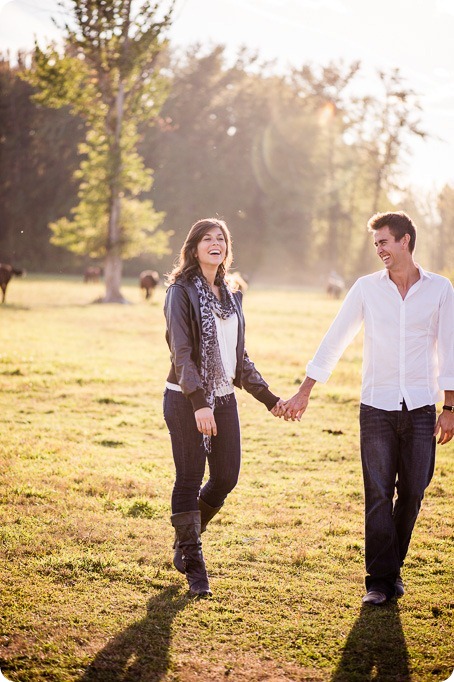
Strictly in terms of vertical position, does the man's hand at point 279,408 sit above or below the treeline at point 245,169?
below

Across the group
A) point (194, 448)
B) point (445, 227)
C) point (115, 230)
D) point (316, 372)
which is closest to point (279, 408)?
point (316, 372)

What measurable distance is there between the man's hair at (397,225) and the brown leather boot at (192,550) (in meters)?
1.94

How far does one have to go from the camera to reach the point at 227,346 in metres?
4.52

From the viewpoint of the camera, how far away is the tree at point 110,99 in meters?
27.2

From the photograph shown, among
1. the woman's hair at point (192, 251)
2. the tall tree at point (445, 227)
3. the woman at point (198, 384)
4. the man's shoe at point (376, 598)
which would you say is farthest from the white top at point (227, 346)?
the tall tree at point (445, 227)

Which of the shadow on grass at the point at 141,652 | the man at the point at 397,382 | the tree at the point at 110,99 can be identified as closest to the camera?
the shadow on grass at the point at 141,652

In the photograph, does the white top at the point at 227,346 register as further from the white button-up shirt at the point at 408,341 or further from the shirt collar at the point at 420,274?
the shirt collar at the point at 420,274

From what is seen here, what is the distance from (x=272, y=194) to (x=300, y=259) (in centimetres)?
650

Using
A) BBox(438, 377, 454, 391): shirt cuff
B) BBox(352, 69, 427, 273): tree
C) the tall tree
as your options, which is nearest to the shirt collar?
BBox(438, 377, 454, 391): shirt cuff

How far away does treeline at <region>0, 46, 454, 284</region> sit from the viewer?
52.3 m

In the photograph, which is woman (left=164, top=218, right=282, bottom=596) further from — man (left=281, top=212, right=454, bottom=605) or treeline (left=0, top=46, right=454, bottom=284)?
treeline (left=0, top=46, right=454, bottom=284)

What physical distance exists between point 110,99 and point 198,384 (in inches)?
1088

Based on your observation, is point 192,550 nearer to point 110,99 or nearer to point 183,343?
point 183,343

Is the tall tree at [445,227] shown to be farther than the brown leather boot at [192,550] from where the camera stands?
Yes
